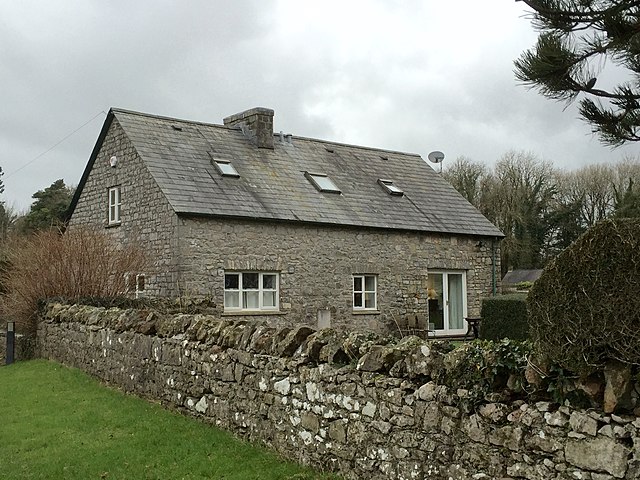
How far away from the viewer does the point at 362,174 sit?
2302 centimetres

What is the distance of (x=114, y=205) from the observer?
2020 cm

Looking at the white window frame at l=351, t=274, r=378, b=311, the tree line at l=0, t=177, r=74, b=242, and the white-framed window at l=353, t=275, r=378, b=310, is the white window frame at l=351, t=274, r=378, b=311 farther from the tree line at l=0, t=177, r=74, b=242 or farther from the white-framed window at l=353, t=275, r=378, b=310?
the tree line at l=0, t=177, r=74, b=242

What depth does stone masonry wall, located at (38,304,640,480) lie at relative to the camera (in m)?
4.21

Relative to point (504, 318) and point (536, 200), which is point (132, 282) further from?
point (536, 200)

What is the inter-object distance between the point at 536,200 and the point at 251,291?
1238 inches

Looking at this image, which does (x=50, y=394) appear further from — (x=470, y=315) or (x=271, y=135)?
(x=470, y=315)

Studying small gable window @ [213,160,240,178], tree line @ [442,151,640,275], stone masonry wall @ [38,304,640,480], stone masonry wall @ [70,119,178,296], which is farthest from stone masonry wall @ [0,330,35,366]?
tree line @ [442,151,640,275]

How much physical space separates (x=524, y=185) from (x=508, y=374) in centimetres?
4343

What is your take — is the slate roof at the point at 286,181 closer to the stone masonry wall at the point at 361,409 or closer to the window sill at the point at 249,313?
the window sill at the point at 249,313

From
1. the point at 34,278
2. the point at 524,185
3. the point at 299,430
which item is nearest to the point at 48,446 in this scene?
the point at 299,430

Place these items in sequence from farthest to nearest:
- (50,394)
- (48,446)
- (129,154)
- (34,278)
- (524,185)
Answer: (524,185), (129,154), (34,278), (50,394), (48,446)

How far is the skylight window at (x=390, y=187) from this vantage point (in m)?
22.4

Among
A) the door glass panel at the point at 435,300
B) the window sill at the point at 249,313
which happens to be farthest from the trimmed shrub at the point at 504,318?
the window sill at the point at 249,313

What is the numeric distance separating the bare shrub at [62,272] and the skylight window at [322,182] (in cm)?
671
